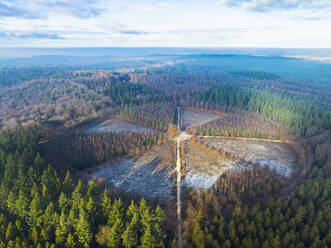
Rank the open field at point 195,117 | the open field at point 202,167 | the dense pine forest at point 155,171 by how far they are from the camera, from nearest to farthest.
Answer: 1. the dense pine forest at point 155,171
2. the open field at point 202,167
3. the open field at point 195,117

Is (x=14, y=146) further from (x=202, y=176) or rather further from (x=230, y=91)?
(x=230, y=91)

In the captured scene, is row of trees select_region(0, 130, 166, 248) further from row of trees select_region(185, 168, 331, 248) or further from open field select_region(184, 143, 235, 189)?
open field select_region(184, 143, 235, 189)

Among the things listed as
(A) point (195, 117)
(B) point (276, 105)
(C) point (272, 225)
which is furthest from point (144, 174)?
(B) point (276, 105)

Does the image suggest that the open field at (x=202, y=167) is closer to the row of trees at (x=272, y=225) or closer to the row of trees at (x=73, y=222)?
the row of trees at (x=272, y=225)

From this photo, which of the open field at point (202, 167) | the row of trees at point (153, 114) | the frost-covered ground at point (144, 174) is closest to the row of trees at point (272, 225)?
the frost-covered ground at point (144, 174)

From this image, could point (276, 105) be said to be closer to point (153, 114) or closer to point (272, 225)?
point (153, 114)

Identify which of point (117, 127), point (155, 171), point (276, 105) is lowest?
point (155, 171)

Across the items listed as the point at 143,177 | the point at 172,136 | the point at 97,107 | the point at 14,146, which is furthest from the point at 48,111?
the point at 143,177
